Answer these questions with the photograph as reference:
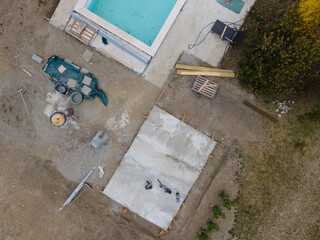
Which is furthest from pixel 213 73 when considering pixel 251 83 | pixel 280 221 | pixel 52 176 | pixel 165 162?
pixel 52 176

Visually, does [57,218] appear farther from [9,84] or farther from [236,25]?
[236,25]

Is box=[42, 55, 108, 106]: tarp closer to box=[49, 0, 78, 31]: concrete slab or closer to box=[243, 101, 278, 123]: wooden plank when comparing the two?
box=[49, 0, 78, 31]: concrete slab

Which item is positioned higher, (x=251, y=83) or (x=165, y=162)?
(x=251, y=83)

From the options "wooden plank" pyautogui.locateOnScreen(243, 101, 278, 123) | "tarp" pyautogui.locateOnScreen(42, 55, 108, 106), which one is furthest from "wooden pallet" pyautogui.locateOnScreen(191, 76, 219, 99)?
"tarp" pyautogui.locateOnScreen(42, 55, 108, 106)

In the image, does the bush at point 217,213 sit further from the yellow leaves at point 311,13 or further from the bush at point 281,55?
the yellow leaves at point 311,13

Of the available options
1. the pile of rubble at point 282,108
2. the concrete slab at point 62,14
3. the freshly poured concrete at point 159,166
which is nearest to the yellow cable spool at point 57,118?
the freshly poured concrete at point 159,166

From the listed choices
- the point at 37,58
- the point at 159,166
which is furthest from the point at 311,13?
the point at 37,58
